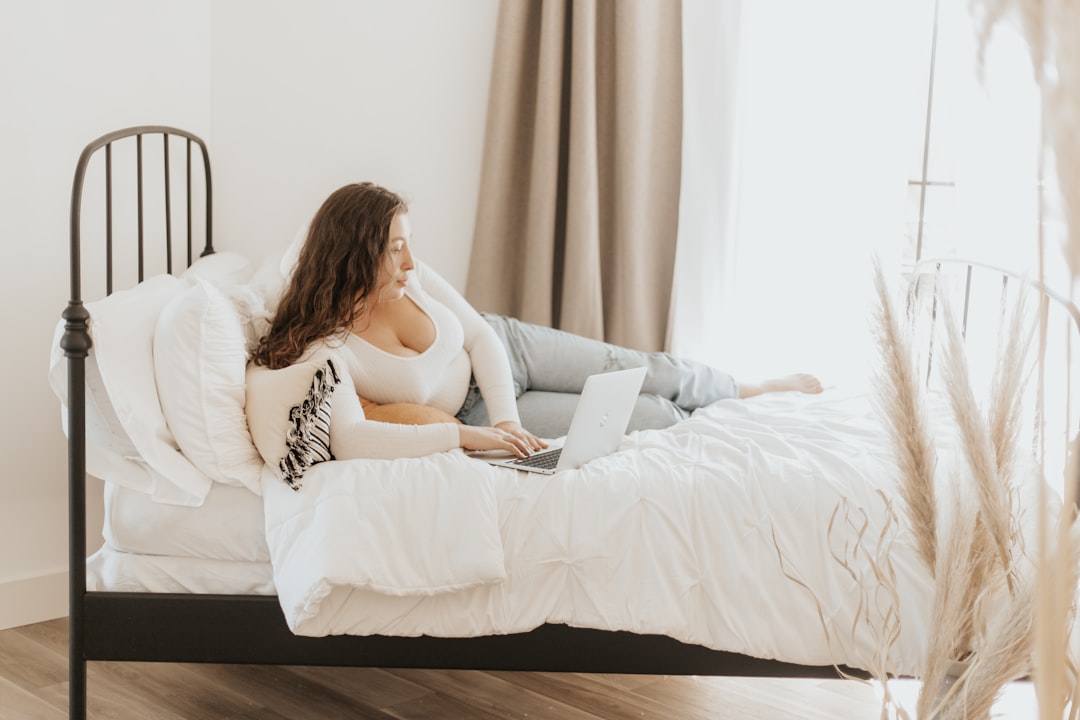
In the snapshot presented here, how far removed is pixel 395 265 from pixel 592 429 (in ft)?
1.99

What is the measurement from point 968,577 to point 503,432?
1.27 m

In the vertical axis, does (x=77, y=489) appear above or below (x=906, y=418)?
below

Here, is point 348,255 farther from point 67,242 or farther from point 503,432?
point 67,242

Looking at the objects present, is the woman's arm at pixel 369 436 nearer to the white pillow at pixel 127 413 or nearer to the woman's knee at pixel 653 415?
the white pillow at pixel 127 413

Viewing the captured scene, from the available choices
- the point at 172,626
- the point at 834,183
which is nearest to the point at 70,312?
the point at 172,626

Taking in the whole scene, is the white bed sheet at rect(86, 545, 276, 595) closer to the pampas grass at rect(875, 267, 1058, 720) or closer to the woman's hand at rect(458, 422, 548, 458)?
the woman's hand at rect(458, 422, 548, 458)

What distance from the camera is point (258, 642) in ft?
5.52

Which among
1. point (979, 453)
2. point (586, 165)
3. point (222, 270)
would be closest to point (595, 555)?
point (979, 453)

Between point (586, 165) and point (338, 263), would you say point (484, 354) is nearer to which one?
point (338, 263)

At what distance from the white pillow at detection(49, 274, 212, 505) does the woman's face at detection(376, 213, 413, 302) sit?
1.64 ft

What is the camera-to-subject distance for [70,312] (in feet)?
5.52

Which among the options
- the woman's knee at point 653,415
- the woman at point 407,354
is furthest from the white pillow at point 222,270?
the woman's knee at point 653,415

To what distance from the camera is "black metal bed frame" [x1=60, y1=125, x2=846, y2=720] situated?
1.66 m

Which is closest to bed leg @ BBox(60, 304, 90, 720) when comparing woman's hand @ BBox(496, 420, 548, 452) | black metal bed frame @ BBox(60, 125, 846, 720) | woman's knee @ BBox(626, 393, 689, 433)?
black metal bed frame @ BBox(60, 125, 846, 720)
